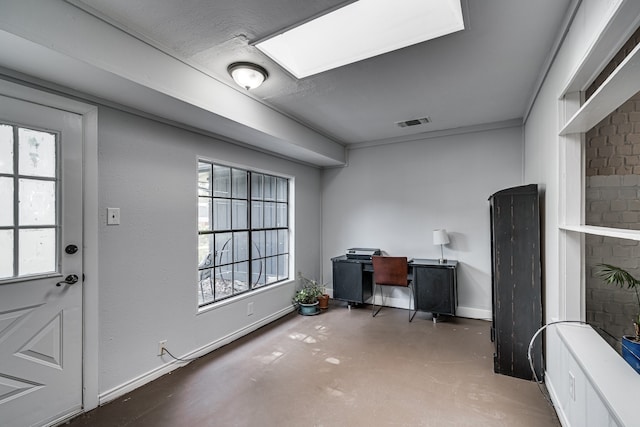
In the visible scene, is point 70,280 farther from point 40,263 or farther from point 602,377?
point 602,377

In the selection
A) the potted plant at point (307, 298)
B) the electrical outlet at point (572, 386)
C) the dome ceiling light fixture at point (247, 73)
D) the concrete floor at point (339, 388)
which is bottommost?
the concrete floor at point (339, 388)

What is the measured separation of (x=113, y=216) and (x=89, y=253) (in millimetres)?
302

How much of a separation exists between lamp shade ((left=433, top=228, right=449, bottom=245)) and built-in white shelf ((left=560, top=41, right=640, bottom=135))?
86.1 inches

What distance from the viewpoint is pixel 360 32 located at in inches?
76.3

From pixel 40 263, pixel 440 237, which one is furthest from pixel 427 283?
pixel 40 263

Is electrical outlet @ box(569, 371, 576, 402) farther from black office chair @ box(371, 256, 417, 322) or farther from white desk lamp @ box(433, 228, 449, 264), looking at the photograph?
white desk lamp @ box(433, 228, 449, 264)

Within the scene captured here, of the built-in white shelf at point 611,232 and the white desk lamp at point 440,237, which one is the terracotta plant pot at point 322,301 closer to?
the white desk lamp at point 440,237

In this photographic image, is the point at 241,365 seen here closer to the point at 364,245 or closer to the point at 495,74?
the point at 364,245

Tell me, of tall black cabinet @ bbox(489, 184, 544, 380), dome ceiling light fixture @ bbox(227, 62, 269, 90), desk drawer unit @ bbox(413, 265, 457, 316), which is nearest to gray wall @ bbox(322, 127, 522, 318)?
desk drawer unit @ bbox(413, 265, 457, 316)

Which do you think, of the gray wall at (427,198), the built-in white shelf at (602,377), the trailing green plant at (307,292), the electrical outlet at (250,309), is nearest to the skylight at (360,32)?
the built-in white shelf at (602,377)

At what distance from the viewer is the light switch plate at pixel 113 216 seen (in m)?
2.17

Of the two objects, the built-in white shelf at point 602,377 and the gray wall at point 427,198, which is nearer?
the built-in white shelf at point 602,377

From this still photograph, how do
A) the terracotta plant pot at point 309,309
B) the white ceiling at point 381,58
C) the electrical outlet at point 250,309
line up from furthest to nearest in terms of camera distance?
the terracotta plant pot at point 309,309 → the electrical outlet at point 250,309 → the white ceiling at point 381,58

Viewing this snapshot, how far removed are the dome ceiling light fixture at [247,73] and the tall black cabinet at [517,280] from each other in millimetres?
2203
